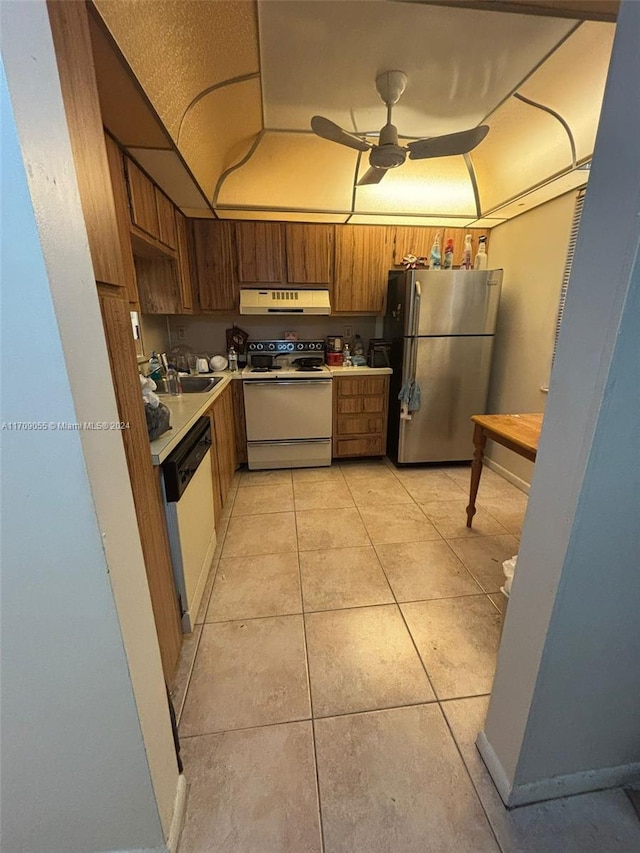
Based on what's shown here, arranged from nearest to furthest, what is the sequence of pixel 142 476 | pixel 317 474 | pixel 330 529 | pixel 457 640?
pixel 142 476 < pixel 457 640 < pixel 330 529 < pixel 317 474

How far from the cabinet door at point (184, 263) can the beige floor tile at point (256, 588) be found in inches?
79.8

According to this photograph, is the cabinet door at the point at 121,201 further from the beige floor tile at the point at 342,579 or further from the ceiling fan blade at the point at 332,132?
the beige floor tile at the point at 342,579

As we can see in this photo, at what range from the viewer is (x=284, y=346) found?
3.48 meters

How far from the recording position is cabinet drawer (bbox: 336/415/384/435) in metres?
3.19

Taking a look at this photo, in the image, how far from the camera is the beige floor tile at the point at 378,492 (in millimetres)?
2615

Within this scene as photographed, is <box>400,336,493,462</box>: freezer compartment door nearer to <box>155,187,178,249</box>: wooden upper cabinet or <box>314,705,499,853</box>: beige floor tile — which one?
<box>155,187,178,249</box>: wooden upper cabinet

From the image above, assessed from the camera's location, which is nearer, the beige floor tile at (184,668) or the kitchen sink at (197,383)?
the beige floor tile at (184,668)

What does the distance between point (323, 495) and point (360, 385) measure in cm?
106

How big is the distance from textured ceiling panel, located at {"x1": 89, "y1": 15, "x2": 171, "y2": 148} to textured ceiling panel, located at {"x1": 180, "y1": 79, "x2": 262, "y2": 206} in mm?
313

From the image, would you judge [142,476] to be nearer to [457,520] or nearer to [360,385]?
[457,520]

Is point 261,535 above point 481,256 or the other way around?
the other way around

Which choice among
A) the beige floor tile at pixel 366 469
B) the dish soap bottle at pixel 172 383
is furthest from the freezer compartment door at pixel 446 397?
the dish soap bottle at pixel 172 383

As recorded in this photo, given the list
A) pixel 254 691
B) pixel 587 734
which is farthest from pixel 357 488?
pixel 587 734

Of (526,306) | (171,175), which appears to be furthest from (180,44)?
(526,306)
